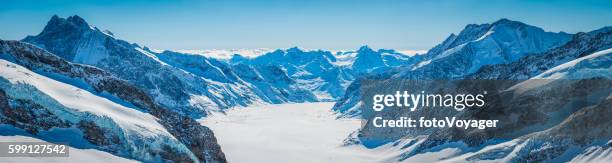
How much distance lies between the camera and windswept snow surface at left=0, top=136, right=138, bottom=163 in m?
86.9

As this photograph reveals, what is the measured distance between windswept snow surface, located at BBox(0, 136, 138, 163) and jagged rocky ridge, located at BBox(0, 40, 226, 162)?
3.19m

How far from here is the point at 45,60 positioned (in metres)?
128

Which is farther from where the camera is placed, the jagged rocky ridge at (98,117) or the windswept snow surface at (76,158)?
the jagged rocky ridge at (98,117)

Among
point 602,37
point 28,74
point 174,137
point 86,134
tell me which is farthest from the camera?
point 602,37

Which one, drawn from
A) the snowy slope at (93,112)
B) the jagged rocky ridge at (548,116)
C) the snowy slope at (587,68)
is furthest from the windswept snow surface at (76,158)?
the snowy slope at (587,68)

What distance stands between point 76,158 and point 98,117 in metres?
14.7

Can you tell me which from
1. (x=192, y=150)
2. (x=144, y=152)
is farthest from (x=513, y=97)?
(x=144, y=152)

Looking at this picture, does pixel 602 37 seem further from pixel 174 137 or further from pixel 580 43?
pixel 174 137

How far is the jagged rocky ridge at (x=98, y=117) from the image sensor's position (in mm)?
102000

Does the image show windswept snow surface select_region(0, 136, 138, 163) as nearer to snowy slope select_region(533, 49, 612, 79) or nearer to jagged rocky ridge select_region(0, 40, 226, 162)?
jagged rocky ridge select_region(0, 40, 226, 162)

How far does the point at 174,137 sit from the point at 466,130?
263 ft

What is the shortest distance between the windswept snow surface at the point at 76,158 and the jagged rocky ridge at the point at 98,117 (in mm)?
3194

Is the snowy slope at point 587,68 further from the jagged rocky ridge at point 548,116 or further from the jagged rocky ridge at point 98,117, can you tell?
the jagged rocky ridge at point 98,117

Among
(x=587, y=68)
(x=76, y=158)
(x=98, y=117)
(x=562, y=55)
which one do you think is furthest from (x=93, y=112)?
(x=562, y=55)
